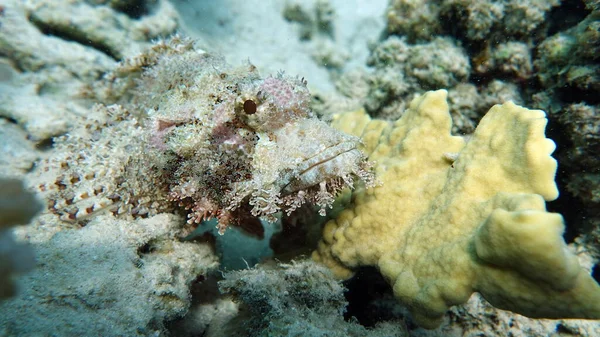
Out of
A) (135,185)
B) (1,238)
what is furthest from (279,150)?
(1,238)

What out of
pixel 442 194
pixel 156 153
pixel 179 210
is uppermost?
pixel 442 194

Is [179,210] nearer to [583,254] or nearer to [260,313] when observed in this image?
[260,313]

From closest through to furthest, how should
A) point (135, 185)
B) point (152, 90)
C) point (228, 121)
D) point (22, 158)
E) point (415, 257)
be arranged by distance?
point (415, 257) → point (228, 121) → point (135, 185) → point (152, 90) → point (22, 158)

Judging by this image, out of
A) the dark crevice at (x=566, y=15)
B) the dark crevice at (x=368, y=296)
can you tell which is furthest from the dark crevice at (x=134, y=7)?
the dark crevice at (x=566, y=15)

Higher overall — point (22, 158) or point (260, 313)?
point (260, 313)

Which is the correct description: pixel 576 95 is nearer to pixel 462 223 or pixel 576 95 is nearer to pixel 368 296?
pixel 462 223

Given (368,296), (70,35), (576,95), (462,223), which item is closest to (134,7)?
(70,35)

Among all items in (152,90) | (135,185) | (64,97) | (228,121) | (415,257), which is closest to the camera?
(415,257)
